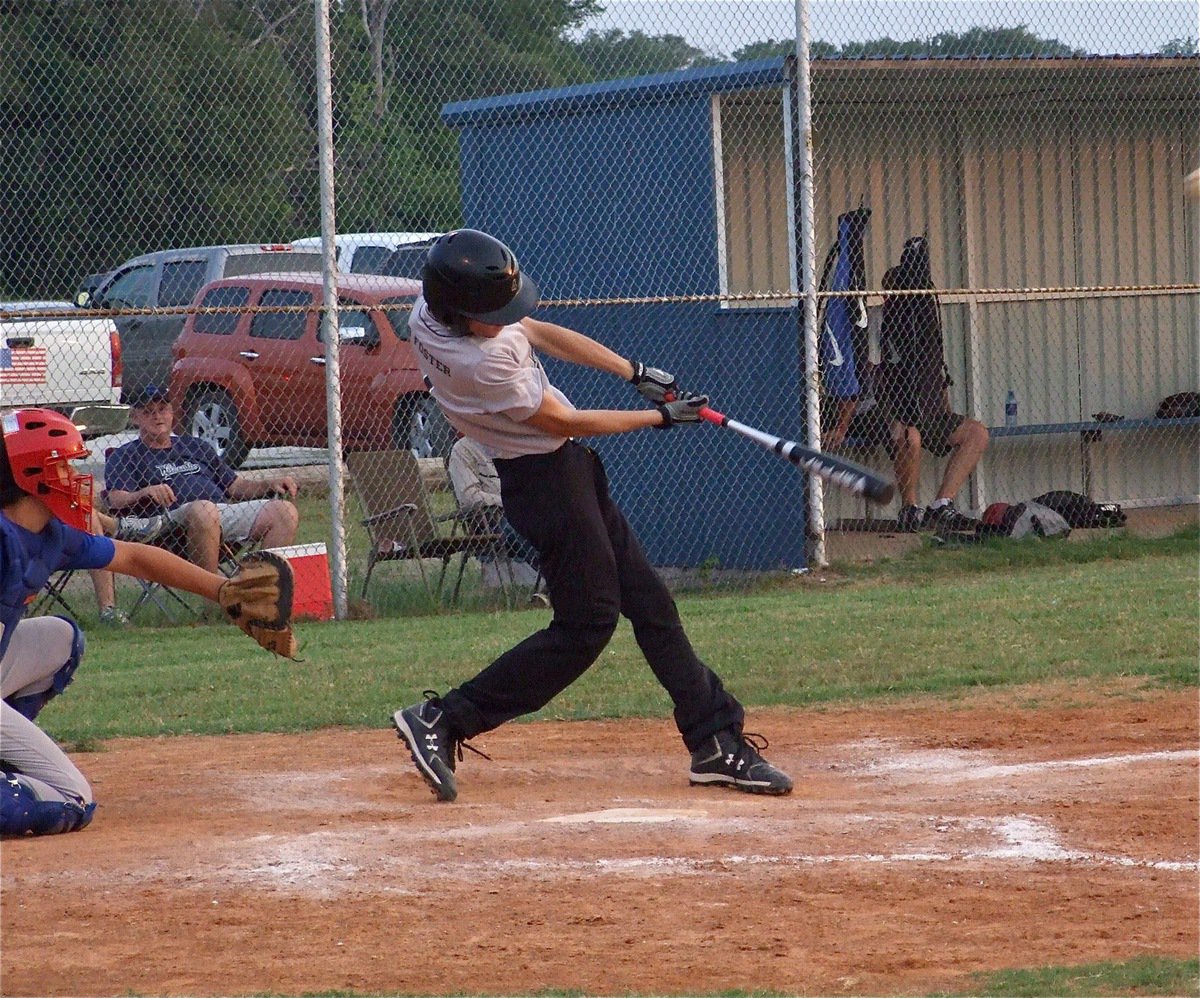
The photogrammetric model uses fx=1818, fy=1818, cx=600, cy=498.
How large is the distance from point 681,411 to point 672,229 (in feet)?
21.7

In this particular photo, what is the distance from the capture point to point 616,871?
5039mm

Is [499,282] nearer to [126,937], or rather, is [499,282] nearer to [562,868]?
[562,868]

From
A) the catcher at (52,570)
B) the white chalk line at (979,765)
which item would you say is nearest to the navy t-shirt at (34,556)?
the catcher at (52,570)

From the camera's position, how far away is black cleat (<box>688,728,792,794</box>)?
6062 mm

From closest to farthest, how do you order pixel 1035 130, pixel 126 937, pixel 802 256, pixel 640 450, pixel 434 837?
pixel 126 937
pixel 434 837
pixel 802 256
pixel 640 450
pixel 1035 130

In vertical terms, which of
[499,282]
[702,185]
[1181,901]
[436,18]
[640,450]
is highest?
[436,18]

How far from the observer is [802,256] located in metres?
11.8

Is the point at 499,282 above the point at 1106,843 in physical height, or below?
above

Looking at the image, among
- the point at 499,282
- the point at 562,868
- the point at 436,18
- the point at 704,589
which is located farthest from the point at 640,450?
the point at 562,868

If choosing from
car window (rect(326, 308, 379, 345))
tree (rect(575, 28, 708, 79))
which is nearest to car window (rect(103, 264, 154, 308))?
car window (rect(326, 308, 379, 345))

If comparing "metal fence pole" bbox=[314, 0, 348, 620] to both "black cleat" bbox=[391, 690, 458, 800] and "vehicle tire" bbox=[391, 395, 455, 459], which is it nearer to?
"vehicle tire" bbox=[391, 395, 455, 459]

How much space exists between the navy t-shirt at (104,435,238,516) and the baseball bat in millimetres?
5366

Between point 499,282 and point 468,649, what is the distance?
382cm

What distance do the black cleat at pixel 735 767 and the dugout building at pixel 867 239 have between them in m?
5.41
